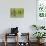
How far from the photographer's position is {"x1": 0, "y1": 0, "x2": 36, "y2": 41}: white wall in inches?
261

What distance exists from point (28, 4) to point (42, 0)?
1.92 ft

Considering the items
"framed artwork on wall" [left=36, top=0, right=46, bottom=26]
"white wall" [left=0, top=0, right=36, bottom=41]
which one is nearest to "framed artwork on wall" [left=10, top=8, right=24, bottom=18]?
"white wall" [left=0, top=0, right=36, bottom=41]

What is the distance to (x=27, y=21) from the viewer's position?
6.71 meters

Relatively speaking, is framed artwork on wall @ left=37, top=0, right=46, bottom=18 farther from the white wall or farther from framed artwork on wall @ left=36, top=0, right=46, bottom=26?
the white wall

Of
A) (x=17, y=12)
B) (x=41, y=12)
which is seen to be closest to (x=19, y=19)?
(x=17, y=12)

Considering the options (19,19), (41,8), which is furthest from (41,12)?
(19,19)

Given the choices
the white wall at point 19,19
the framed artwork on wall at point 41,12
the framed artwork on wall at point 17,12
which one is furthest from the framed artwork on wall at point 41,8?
the framed artwork on wall at point 17,12

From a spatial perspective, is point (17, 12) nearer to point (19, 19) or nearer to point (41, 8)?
point (19, 19)

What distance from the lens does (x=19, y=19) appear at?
264 inches

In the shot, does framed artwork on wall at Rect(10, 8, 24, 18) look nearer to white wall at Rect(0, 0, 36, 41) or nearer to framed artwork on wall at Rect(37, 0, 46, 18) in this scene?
white wall at Rect(0, 0, 36, 41)

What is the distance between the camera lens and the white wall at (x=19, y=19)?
21.8 ft

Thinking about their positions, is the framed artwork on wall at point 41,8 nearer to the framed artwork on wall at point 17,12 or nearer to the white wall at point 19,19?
the white wall at point 19,19

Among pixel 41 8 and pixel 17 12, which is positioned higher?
pixel 41 8

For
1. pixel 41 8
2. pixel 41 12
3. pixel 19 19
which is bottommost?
pixel 19 19
